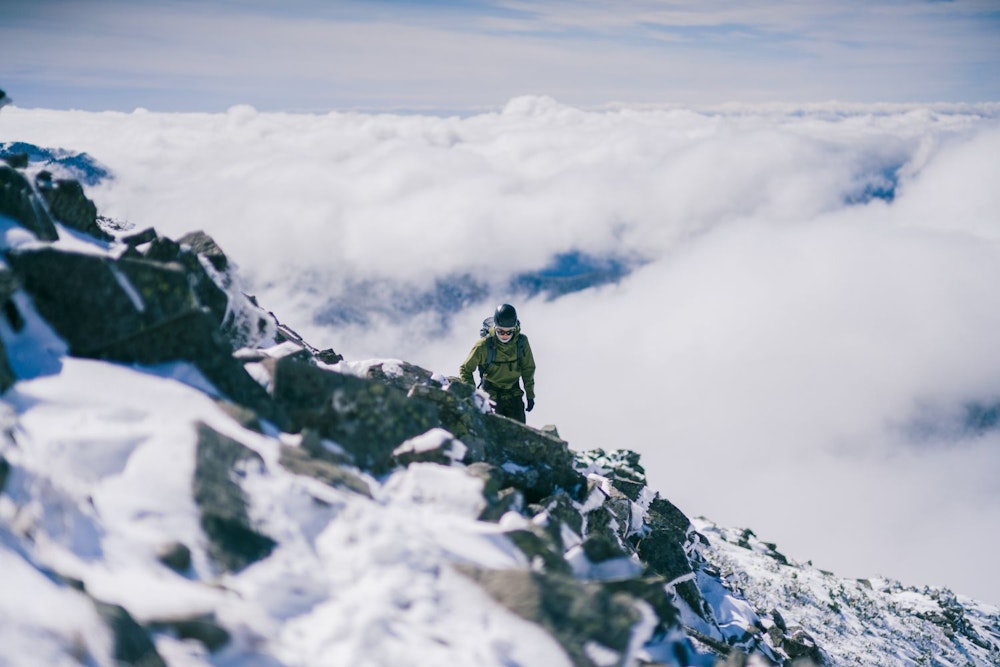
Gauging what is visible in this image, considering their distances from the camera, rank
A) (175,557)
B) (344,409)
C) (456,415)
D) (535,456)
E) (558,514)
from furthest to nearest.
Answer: (535,456) < (456,415) < (558,514) < (344,409) < (175,557)

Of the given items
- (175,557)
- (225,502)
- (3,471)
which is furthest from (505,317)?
(3,471)

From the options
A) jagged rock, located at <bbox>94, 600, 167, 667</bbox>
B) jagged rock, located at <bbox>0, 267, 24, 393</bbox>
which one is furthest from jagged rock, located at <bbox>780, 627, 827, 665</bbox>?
jagged rock, located at <bbox>0, 267, 24, 393</bbox>

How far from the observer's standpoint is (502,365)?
50.5 ft

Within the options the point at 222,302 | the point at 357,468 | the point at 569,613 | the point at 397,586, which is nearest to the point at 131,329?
the point at 222,302

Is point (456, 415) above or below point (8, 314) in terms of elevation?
below

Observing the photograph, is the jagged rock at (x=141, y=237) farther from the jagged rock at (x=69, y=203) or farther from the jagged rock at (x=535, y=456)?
the jagged rock at (x=535, y=456)

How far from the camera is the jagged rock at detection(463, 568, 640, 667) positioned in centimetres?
622

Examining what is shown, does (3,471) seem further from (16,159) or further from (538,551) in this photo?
(16,159)

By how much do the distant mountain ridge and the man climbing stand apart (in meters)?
3.79

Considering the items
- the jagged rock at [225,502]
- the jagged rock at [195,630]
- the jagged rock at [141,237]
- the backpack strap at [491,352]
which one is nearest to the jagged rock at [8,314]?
the jagged rock at [225,502]

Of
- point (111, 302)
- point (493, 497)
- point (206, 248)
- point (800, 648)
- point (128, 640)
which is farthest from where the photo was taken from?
point (800, 648)

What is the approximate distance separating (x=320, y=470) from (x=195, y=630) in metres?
2.47

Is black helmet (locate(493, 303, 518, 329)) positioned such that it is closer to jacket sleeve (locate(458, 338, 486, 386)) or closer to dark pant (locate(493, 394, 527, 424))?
jacket sleeve (locate(458, 338, 486, 386))

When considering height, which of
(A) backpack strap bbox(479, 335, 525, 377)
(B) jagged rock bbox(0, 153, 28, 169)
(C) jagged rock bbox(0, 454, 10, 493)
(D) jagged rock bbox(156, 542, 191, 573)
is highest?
(B) jagged rock bbox(0, 153, 28, 169)
